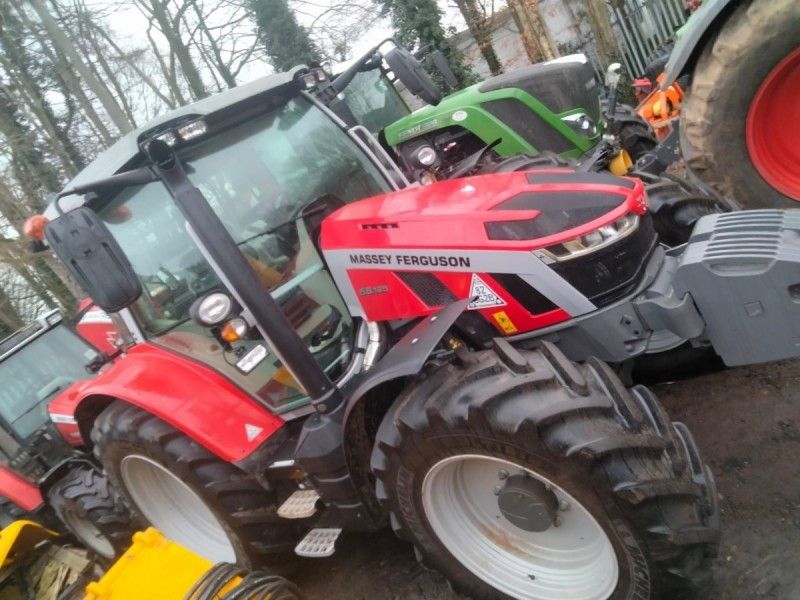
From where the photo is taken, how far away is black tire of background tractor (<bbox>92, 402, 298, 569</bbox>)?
111 inches

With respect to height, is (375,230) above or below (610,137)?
above

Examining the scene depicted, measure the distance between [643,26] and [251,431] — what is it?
11.1 meters

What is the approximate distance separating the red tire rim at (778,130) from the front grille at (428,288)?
180cm

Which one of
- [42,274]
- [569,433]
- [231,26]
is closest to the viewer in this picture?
[569,433]

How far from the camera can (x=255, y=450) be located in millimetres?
2760

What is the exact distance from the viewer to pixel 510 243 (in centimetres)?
221

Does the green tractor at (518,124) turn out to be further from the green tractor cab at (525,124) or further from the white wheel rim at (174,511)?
the white wheel rim at (174,511)

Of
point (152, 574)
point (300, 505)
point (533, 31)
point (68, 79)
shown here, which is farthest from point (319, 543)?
point (68, 79)

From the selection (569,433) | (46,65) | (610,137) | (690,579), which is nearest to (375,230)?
(569,433)

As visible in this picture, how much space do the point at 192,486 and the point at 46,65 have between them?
15.6 metres

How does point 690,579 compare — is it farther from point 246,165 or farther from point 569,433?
point 246,165

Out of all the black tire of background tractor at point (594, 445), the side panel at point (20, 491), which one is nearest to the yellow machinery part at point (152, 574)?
the black tire of background tractor at point (594, 445)

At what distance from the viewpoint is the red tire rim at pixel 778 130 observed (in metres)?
2.83

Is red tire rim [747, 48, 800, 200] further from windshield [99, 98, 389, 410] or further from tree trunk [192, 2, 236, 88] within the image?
tree trunk [192, 2, 236, 88]
